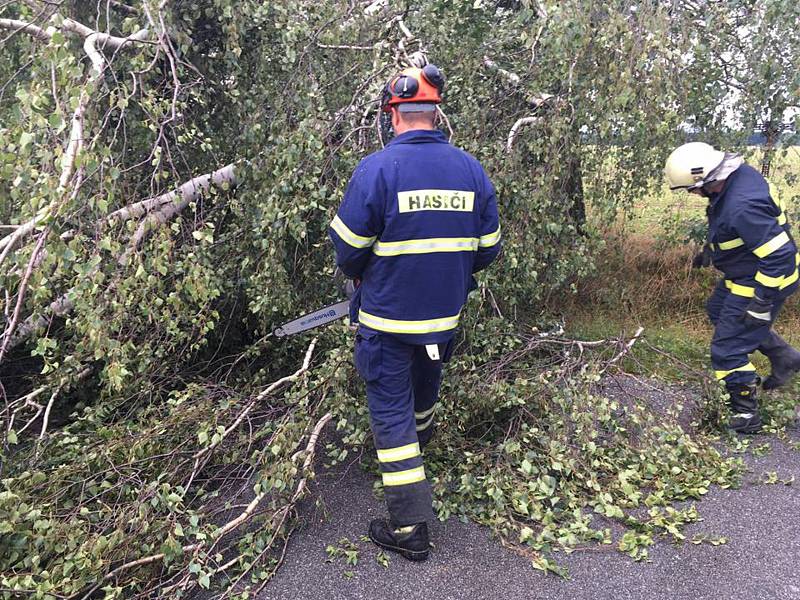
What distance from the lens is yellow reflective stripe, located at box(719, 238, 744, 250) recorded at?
3.50 meters

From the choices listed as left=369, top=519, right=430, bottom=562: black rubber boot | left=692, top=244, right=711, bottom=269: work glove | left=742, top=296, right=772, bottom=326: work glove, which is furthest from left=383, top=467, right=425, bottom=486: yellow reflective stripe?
left=692, top=244, right=711, bottom=269: work glove

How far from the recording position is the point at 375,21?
350 cm

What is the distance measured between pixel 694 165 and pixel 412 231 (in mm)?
2080

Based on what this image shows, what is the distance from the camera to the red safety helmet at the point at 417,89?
239 centimetres

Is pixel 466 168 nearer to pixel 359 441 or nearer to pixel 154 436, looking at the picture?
pixel 359 441

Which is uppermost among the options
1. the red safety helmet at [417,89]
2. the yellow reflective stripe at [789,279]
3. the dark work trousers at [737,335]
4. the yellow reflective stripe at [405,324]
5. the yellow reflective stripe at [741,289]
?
the red safety helmet at [417,89]

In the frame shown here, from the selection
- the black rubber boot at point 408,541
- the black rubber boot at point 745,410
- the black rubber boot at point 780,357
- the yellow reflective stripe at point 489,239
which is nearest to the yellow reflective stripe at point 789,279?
the black rubber boot at point 780,357

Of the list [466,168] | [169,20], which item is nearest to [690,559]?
[466,168]

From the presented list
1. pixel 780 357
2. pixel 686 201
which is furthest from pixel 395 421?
A: pixel 686 201

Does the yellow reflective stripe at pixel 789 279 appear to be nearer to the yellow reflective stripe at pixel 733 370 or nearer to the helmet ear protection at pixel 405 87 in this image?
the yellow reflective stripe at pixel 733 370

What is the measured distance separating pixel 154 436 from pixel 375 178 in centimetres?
175

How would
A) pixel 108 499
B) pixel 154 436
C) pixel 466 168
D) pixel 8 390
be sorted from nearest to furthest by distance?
pixel 466 168 < pixel 108 499 < pixel 154 436 < pixel 8 390

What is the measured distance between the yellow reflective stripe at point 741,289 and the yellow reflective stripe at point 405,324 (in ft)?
6.76

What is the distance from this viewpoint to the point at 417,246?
7.94 ft
